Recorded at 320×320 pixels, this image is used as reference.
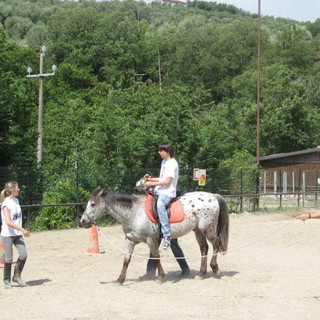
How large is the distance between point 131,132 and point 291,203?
919 centimetres

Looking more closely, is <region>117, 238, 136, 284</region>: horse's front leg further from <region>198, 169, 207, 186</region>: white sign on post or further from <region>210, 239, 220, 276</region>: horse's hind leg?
<region>198, 169, 207, 186</region>: white sign on post

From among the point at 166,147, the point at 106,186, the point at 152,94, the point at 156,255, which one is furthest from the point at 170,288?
the point at 152,94

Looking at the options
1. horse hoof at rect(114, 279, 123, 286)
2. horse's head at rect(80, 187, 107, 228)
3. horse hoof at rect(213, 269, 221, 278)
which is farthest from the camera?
horse hoof at rect(213, 269, 221, 278)

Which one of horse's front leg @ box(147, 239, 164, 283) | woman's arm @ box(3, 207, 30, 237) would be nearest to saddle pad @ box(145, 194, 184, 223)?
horse's front leg @ box(147, 239, 164, 283)

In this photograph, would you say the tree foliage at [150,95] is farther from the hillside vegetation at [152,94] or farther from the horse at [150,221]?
the horse at [150,221]

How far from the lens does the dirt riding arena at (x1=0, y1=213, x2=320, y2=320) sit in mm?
8680

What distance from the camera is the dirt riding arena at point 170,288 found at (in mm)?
8680

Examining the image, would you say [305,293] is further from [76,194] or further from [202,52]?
[202,52]

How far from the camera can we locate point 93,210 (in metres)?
11.2

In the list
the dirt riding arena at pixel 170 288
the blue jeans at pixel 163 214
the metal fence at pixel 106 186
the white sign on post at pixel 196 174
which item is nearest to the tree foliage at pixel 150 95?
the metal fence at pixel 106 186

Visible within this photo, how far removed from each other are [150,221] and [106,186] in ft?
40.4

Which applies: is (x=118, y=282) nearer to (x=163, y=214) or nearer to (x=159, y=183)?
(x=163, y=214)

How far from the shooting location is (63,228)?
2133 centimetres

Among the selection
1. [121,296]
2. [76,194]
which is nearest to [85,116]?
[76,194]
